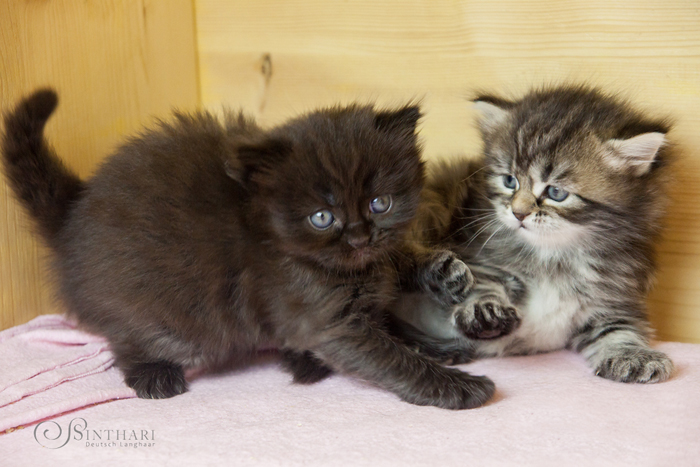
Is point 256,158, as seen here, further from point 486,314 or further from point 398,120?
point 486,314

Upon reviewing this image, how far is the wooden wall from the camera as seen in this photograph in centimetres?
196

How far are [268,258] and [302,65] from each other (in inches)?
44.6

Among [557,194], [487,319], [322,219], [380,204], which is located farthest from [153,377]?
[557,194]

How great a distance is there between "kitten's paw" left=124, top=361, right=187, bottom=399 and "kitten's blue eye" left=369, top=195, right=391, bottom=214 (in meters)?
0.76

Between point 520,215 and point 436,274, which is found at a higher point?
point 520,215

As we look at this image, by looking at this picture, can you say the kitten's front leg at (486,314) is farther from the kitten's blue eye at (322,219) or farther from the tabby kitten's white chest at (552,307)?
the kitten's blue eye at (322,219)

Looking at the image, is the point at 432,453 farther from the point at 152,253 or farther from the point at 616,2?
the point at 616,2

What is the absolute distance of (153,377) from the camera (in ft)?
5.61

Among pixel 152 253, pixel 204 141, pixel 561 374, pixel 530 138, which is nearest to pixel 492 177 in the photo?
pixel 530 138

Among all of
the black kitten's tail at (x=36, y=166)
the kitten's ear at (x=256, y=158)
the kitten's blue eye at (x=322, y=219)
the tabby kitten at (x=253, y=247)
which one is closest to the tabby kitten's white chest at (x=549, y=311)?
the tabby kitten at (x=253, y=247)

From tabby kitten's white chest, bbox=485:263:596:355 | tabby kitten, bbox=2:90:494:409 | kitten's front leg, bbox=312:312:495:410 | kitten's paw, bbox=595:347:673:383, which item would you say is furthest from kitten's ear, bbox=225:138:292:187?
kitten's paw, bbox=595:347:673:383

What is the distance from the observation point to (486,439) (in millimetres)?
1366

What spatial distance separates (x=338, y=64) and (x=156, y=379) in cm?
140

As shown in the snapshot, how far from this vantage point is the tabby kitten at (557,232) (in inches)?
66.3
